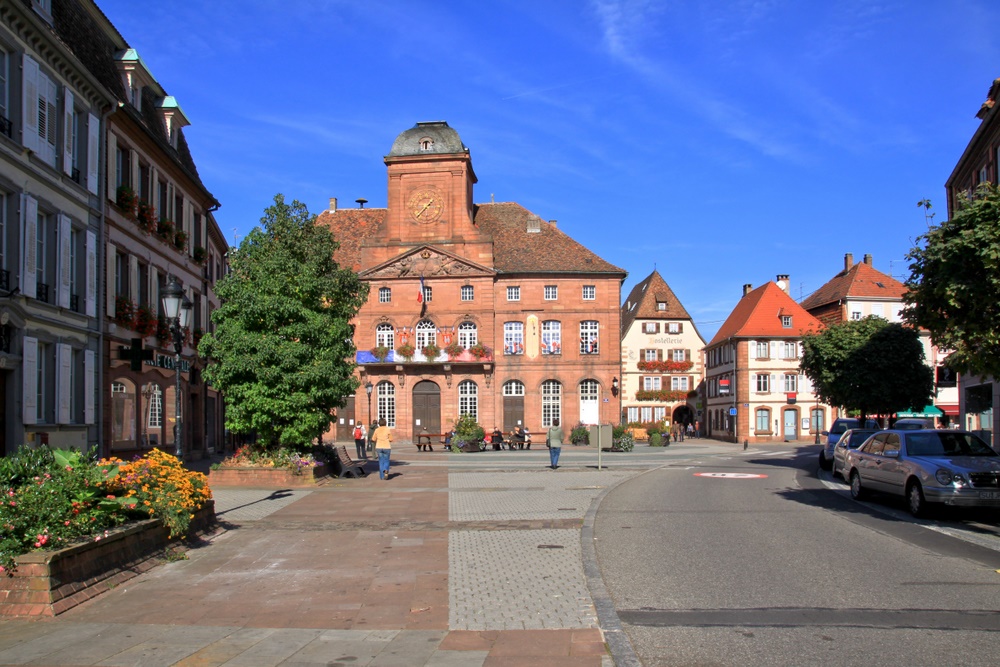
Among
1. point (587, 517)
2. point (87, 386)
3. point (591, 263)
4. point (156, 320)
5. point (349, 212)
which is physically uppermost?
point (349, 212)

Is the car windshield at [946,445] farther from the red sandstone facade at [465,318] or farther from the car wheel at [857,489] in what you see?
the red sandstone facade at [465,318]

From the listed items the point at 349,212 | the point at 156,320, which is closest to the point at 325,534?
the point at 156,320

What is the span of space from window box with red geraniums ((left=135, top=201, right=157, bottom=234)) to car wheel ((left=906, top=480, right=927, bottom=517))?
65.5 ft

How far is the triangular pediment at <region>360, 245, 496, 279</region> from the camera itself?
181ft

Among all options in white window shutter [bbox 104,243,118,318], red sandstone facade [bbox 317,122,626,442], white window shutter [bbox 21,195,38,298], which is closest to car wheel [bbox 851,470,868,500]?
white window shutter [bbox 21,195,38,298]

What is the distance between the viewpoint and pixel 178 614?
26.5 ft

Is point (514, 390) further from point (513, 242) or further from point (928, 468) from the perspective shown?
point (928, 468)

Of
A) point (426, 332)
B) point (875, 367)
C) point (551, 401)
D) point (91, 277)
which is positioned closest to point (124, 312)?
point (91, 277)

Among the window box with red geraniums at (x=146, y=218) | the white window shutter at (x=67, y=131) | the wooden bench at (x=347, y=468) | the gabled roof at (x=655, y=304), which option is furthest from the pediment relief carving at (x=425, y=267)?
the white window shutter at (x=67, y=131)

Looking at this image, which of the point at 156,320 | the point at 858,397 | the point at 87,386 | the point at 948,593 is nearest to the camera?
the point at 948,593

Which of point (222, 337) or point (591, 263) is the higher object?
point (591, 263)

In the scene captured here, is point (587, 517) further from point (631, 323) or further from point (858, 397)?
point (631, 323)

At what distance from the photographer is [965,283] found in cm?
1320

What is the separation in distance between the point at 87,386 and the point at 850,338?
87.0ft
